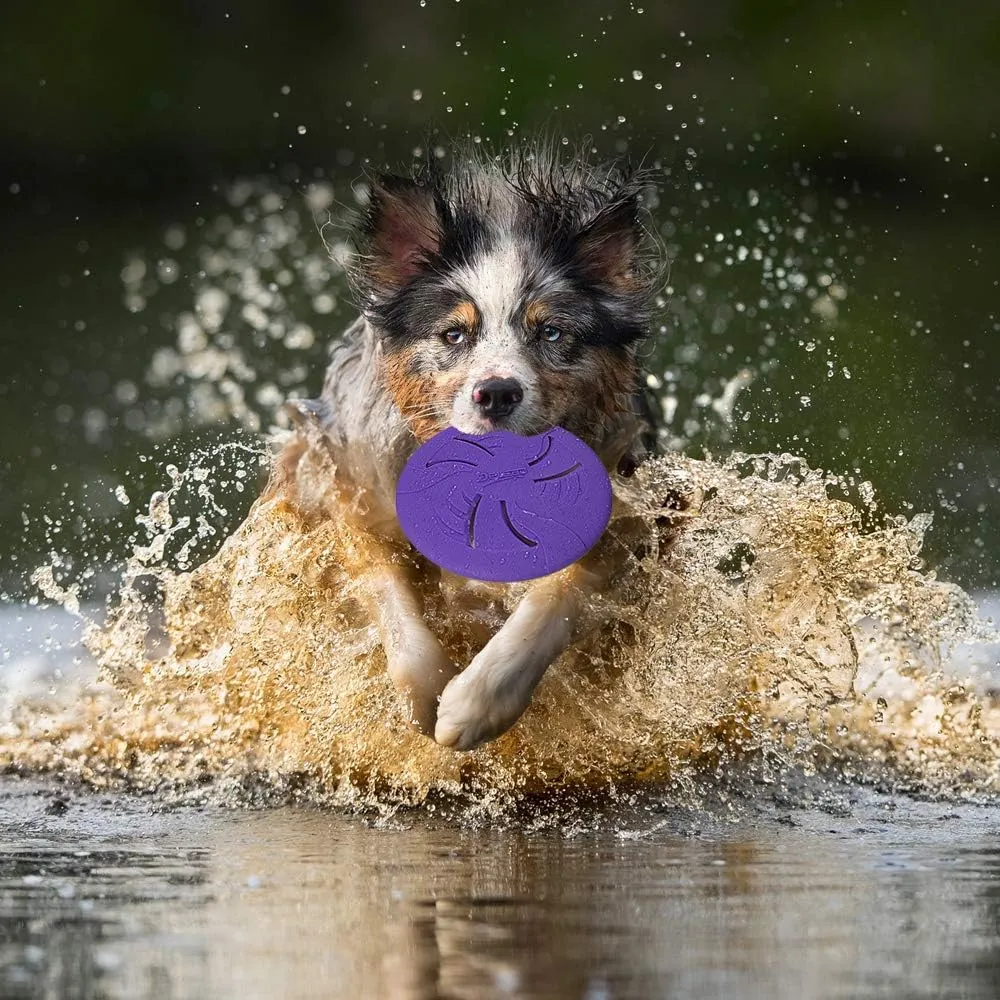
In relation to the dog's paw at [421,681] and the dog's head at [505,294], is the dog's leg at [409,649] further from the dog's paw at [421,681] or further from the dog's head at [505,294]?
the dog's head at [505,294]

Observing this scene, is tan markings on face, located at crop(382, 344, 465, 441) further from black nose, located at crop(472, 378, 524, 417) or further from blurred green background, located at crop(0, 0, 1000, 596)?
blurred green background, located at crop(0, 0, 1000, 596)

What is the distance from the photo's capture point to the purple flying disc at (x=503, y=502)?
460 cm

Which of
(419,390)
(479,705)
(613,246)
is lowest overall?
(479,705)

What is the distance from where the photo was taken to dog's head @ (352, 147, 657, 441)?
455cm

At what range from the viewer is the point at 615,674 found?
4969 millimetres

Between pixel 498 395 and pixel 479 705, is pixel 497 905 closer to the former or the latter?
pixel 479 705

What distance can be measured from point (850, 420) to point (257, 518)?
475 centimetres

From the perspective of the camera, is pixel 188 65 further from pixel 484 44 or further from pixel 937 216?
pixel 937 216

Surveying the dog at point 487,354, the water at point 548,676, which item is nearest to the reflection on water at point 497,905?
the water at point 548,676

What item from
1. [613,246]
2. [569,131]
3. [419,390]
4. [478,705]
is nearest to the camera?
[478,705]

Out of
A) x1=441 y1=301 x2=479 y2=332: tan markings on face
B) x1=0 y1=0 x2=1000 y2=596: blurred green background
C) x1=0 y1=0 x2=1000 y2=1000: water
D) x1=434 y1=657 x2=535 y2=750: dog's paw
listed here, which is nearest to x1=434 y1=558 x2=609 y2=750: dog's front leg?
x1=434 y1=657 x2=535 y2=750: dog's paw

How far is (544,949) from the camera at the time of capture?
285 cm

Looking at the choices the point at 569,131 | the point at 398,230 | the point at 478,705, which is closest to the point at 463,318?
the point at 398,230

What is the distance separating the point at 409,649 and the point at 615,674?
0.66 meters
